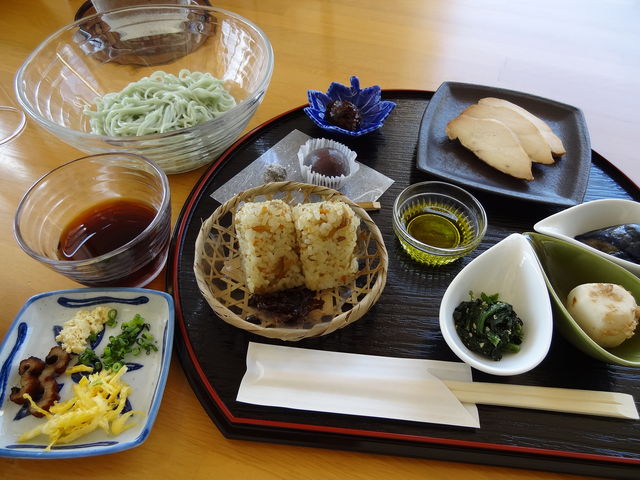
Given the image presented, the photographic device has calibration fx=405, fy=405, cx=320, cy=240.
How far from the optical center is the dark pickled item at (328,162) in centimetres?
163

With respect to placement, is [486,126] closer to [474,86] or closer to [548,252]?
[474,86]

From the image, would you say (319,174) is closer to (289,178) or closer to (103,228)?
(289,178)

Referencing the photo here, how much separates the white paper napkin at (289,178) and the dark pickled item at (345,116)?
0.16m

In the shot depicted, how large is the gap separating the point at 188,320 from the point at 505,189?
50.6 inches

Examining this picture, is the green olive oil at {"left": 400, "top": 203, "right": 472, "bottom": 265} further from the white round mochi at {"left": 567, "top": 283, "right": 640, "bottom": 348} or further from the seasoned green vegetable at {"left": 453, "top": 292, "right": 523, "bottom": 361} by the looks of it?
the white round mochi at {"left": 567, "top": 283, "right": 640, "bottom": 348}

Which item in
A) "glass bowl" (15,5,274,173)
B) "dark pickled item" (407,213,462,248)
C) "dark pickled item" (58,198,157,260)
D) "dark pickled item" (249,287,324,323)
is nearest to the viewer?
"dark pickled item" (249,287,324,323)

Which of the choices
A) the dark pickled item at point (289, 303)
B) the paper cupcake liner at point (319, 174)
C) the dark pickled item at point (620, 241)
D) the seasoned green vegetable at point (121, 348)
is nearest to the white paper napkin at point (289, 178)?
the paper cupcake liner at point (319, 174)

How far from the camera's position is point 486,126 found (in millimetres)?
1733

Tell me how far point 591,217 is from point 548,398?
0.68 metres

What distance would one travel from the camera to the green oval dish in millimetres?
1128

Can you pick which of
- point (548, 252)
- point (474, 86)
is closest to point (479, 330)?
point (548, 252)

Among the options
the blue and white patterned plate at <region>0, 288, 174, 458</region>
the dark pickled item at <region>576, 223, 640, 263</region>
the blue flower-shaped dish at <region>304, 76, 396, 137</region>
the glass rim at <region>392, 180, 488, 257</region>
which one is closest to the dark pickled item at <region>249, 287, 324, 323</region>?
the blue and white patterned plate at <region>0, 288, 174, 458</region>

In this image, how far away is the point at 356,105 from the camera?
191 centimetres

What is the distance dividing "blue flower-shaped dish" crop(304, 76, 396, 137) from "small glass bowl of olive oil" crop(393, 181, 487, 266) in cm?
40
